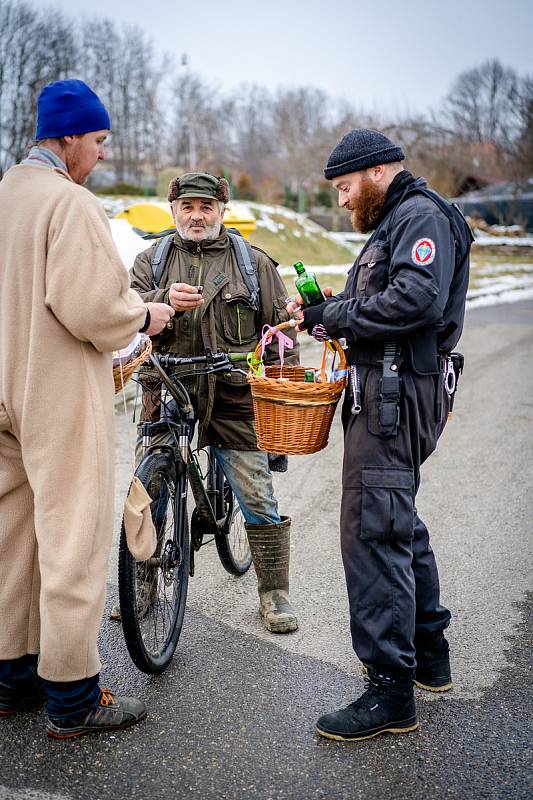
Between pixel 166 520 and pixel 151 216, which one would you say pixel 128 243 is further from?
pixel 166 520

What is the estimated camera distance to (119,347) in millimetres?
3014

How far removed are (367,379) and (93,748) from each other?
1.71 m

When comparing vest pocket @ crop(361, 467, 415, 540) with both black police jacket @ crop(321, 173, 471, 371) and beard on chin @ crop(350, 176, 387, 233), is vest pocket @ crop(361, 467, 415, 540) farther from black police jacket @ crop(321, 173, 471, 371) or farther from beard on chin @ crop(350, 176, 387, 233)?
beard on chin @ crop(350, 176, 387, 233)

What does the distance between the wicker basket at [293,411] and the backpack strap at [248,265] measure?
77 cm

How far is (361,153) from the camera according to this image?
3.22 m

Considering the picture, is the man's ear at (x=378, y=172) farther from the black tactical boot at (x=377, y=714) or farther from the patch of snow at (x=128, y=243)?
the patch of snow at (x=128, y=243)

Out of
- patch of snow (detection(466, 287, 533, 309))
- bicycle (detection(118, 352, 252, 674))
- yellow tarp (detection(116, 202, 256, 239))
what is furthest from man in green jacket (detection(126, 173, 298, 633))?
patch of snow (detection(466, 287, 533, 309))

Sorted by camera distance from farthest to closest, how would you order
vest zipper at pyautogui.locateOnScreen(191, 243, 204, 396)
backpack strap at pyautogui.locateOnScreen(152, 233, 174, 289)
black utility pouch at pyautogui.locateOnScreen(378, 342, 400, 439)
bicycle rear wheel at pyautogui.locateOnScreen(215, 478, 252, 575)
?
1. bicycle rear wheel at pyautogui.locateOnScreen(215, 478, 252, 575)
2. backpack strap at pyautogui.locateOnScreen(152, 233, 174, 289)
3. vest zipper at pyautogui.locateOnScreen(191, 243, 204, 396)
4. black utility pouch at pyautogui.locateOnScreen(378, 342, 400, 439)

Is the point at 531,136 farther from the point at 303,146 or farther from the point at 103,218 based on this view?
the point at 103,218

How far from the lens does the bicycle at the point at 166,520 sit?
3.44 metres

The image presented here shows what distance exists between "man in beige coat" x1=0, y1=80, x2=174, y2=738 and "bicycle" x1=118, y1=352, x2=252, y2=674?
0.30 m

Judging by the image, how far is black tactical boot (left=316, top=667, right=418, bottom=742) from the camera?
3.23 m

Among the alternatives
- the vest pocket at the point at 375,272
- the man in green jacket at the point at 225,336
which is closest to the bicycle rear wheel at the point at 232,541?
the man in green jacket at the point at 225,336

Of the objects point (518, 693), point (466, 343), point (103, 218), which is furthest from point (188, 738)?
point (466, 343)
